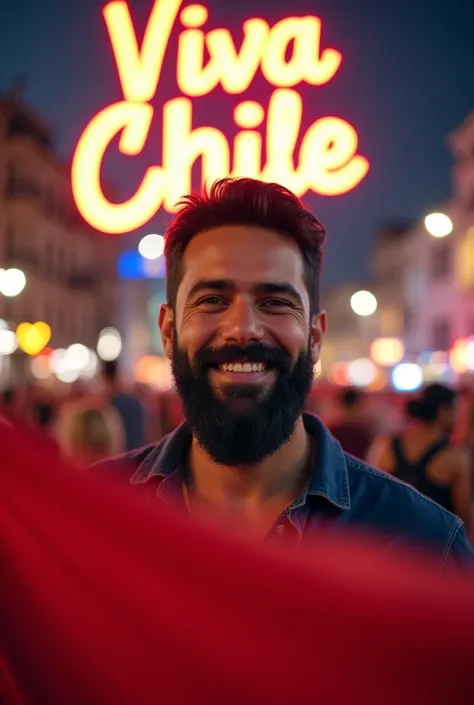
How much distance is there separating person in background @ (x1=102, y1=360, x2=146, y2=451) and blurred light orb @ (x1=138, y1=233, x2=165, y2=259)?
3.04 meters

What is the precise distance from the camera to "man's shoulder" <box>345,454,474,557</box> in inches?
90.7

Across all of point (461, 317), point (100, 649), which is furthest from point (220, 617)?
point (461, 317)

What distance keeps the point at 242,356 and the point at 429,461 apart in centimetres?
311

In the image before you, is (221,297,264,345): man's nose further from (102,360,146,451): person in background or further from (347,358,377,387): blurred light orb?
(347,358,377,387): blurred light orb

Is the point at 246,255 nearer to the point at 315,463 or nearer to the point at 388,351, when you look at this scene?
the point at 315,463

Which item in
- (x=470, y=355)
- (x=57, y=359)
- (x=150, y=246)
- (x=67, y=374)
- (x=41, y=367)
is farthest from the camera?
(x=57, y=359)

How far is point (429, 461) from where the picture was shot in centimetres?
519

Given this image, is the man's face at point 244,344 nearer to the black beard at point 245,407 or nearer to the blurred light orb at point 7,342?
the black beard at point 245,407

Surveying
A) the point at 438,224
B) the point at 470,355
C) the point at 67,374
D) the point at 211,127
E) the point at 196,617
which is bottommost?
the point at 67,374

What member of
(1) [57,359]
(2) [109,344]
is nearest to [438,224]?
(1) [57,359]

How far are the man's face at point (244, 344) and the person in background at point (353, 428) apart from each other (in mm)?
4581

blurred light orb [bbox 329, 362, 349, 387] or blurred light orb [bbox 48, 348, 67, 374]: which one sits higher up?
blurred light orb [bbox 48, 348, 67, 374]

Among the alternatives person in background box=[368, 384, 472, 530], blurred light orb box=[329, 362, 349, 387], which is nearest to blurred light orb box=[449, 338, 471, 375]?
blurred light orb box=[329, 362, 349, 387]

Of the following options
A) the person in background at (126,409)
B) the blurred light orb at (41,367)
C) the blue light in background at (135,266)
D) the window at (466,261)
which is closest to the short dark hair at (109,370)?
the person in background at (126,409)
